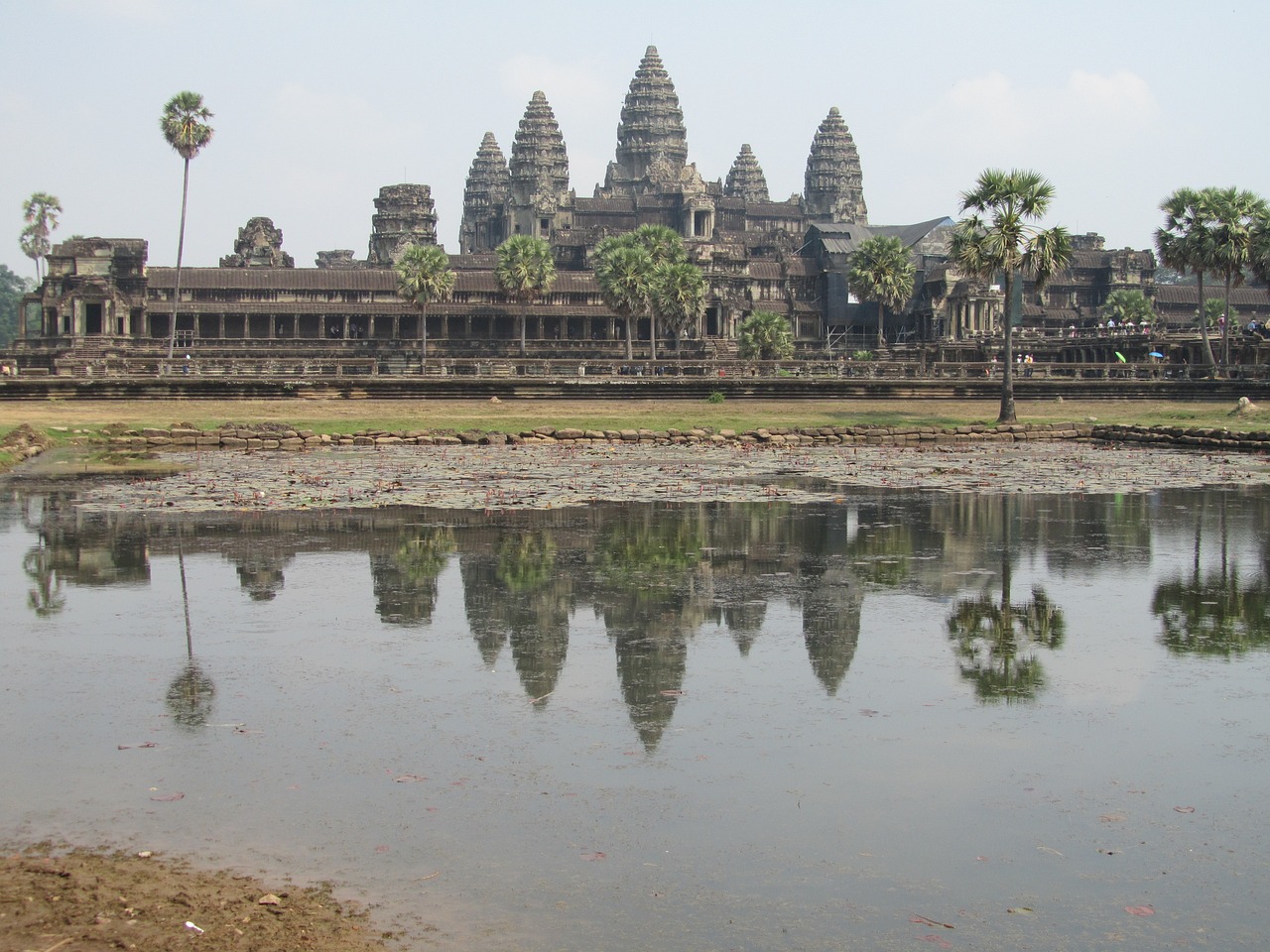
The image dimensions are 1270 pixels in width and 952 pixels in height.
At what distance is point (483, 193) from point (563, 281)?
2448 inches

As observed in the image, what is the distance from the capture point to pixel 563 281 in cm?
9744

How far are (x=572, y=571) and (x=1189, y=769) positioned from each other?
7.87 meters

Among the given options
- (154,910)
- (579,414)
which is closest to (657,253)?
(579,414)

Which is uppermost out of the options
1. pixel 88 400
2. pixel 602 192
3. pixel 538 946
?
pixel 602 192

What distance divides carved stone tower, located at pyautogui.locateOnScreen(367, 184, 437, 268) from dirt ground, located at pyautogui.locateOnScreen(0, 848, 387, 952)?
11631 cm

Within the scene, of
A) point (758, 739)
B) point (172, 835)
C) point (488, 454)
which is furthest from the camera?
point (488, 454)

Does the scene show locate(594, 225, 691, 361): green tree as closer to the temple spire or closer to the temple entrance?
the temple entrance

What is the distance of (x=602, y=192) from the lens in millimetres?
142125

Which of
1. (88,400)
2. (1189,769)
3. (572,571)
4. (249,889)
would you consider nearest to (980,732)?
(1189,769)

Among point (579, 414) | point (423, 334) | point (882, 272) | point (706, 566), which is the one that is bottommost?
point (706, 566)

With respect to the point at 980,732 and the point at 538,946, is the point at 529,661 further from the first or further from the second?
the point at 538,946

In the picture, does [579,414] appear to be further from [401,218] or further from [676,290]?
[401,218]

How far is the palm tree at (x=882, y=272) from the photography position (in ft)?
304

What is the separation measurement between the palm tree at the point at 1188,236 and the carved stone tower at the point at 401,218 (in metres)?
71.9
